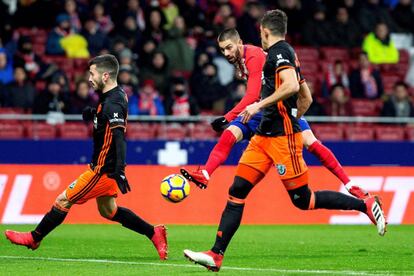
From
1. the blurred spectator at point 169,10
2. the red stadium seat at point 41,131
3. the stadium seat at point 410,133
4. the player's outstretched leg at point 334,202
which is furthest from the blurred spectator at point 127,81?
the player's outstretched leg at point 334,202

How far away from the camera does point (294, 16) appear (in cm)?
2556

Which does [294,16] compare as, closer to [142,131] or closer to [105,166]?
[142,131]

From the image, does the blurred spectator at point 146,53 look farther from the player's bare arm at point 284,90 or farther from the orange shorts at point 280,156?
the player's bare arm at point 284,90

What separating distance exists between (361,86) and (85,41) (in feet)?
19.1

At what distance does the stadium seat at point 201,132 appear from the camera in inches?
841

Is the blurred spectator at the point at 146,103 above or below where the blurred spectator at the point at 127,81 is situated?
below

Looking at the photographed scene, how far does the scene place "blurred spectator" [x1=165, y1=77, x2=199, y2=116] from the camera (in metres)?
21.7

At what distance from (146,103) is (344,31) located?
6.05 m

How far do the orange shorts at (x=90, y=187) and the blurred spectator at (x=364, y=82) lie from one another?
12.5 m

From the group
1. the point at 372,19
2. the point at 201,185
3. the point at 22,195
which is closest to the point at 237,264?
the point at 201,185

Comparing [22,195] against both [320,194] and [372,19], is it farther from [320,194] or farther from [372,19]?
[372,19]

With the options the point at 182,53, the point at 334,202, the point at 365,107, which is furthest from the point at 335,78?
the point at 334,202

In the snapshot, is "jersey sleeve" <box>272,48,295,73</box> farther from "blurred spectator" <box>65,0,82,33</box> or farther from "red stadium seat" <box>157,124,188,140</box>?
"blurred spectator" <box>65,0,82,33</box>

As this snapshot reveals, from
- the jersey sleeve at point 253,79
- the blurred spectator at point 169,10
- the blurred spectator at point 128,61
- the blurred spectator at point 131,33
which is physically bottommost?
the blurred spectator at point 128,61
